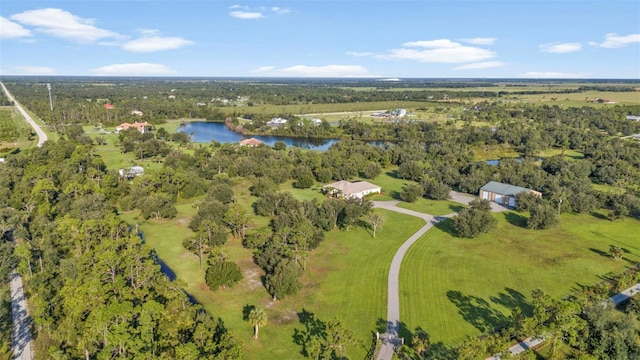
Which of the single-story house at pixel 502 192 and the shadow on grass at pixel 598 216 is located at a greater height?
the single-story house at pixel 502 192

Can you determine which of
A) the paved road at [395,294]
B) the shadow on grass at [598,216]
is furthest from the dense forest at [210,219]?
the paved road at [395,294]

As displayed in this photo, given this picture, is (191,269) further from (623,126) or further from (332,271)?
(623,126)

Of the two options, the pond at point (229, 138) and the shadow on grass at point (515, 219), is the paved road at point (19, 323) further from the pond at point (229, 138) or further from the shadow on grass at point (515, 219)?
the pond at point (229, 138)

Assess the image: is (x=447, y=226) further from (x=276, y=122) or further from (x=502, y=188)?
(x=276, y=122)

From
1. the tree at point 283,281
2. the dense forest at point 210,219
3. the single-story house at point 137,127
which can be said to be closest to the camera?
the dense forest at point 210,219

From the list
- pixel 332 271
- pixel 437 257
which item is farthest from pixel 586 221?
pixel 332 271

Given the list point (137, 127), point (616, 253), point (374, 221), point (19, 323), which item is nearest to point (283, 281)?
point (374, 221)

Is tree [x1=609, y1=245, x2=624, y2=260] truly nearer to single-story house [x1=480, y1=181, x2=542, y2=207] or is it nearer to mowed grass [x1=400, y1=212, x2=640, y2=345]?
mowed grass [x1=400, y1=212, x2=640, y2=345]
